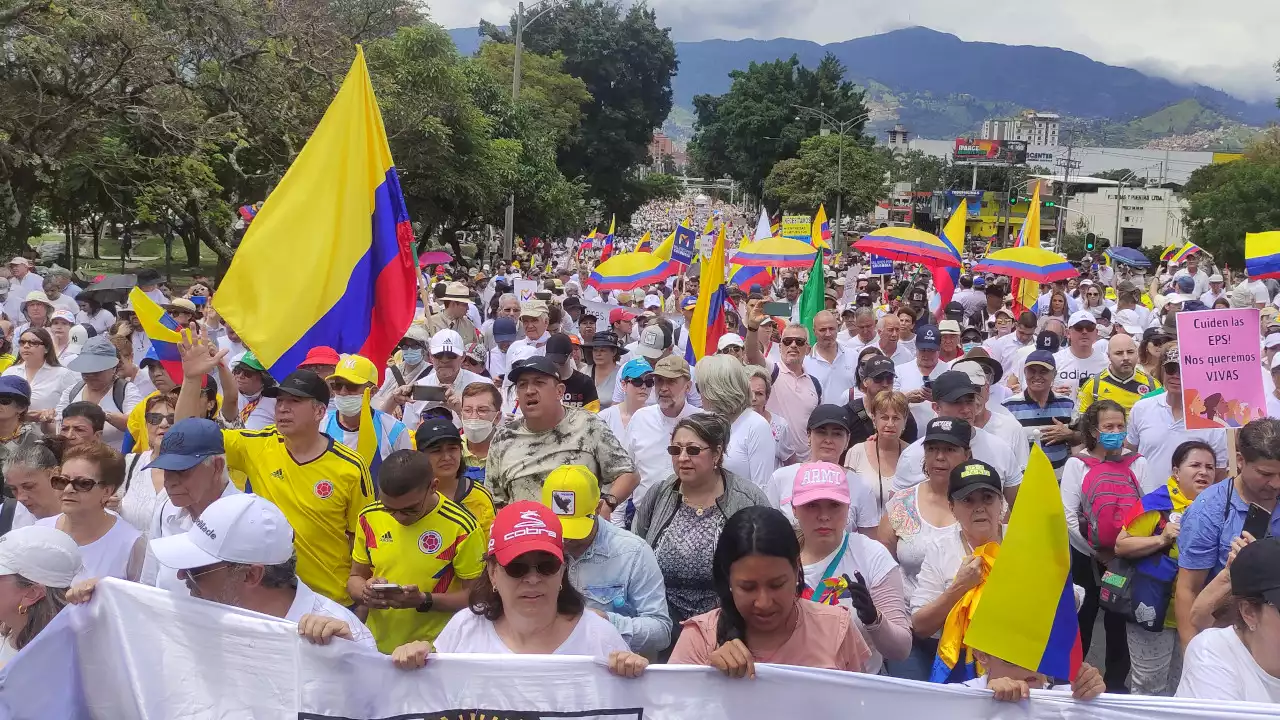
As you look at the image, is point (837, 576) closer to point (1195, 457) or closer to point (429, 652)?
point (429, 652)

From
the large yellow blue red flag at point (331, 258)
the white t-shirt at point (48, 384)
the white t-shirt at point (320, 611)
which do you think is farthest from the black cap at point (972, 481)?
the white t-shirt at point (48, 384)

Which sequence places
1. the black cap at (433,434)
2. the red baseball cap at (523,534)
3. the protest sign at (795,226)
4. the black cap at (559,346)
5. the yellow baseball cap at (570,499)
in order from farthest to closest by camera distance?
the protest sign at (795,226), the black cap at (559,346), the black cap at (433,434), the yellow baseball cap at (570,499), the red baseball cap at (523,534)

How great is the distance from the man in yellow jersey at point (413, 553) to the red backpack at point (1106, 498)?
9.85ft

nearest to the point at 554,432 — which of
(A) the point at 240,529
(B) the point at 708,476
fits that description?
(B) the point at 708,476

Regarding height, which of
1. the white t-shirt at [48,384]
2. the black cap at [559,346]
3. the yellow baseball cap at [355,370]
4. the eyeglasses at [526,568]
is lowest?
the white t-shirt at [48,384]

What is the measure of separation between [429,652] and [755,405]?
13.1 ft

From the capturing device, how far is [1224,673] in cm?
326

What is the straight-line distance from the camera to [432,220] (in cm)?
3538

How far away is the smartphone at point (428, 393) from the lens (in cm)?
689

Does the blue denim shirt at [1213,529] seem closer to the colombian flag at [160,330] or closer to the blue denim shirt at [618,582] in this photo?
the blue denim shirt at [618,582]

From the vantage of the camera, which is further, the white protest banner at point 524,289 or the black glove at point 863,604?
the white protest banner at point 524,289

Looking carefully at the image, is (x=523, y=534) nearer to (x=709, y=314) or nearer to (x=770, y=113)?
(x=709, y=314)

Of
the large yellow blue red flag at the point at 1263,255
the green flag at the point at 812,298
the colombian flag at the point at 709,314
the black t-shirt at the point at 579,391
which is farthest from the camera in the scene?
the green flag at the point at 812,298

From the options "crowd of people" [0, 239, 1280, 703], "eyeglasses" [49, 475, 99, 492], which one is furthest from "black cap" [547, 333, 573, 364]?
"eyeglasses" [49, 475, 99, 492]
